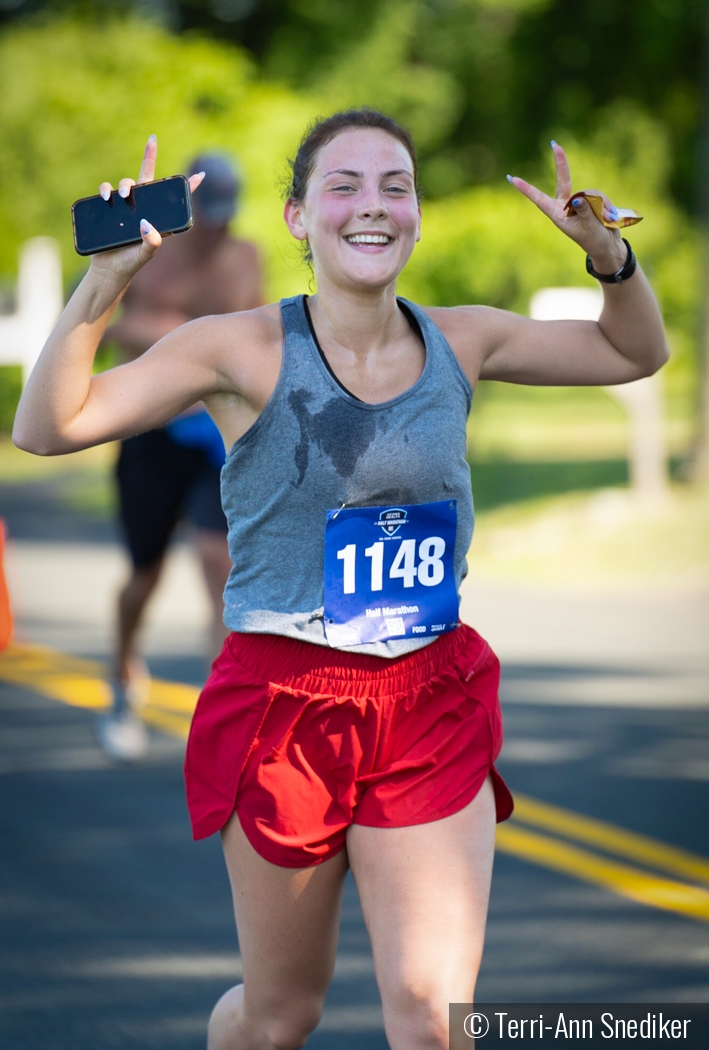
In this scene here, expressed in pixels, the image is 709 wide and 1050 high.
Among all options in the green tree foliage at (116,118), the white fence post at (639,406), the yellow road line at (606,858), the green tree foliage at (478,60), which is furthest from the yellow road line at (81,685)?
the green tree foliage at (478,60)

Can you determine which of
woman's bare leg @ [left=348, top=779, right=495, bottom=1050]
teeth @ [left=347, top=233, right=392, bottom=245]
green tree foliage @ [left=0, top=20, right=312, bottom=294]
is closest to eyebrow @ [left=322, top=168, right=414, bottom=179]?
teeth @ [left=347, top=233, right=392, bottom=245]

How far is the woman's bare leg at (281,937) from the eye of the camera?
262 centimetres

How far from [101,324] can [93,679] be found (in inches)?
205

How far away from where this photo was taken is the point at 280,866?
260 centimetres

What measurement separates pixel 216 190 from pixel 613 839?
280cm

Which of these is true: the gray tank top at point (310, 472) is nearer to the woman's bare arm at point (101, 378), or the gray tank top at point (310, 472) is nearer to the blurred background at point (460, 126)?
the woman's bare arm at point (101, 378)

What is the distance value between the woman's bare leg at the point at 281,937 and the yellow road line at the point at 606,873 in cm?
186

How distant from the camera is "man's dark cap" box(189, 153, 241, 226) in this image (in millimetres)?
5473

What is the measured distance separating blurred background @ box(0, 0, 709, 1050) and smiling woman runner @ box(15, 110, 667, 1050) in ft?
1.38

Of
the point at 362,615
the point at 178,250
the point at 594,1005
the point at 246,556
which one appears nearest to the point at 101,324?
the point at 246,556

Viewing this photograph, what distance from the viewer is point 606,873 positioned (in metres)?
4.57

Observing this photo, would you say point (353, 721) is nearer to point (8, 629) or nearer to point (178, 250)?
point (8, 629)

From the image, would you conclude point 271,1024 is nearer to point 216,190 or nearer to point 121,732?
point 121,732

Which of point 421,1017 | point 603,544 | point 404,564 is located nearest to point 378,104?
point 603,544
